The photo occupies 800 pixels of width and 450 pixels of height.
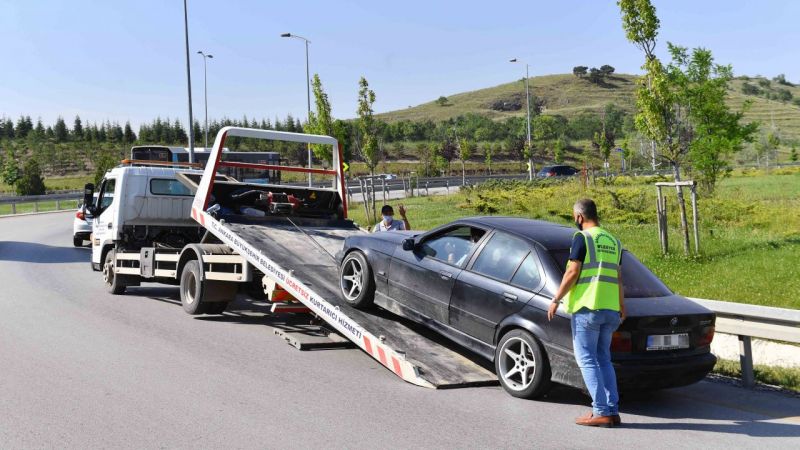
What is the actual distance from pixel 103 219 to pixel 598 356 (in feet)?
31.9

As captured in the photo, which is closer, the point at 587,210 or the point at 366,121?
the point at 587,210

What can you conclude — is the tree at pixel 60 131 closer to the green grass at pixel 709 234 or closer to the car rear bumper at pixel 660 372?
the green grass at pixel 709 234

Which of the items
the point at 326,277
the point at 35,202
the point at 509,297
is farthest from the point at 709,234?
the point at 35,202

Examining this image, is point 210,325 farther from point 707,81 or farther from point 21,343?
point 707,81

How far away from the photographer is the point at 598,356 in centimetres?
545

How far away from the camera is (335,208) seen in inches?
432

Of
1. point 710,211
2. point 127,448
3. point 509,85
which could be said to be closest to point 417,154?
point 710,211

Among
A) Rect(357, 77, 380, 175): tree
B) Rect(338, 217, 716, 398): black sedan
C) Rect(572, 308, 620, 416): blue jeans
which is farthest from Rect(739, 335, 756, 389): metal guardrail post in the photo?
Rect(357, 77, 380, 175): tree

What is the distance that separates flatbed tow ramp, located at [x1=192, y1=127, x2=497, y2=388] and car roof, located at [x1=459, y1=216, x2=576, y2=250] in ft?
4.32

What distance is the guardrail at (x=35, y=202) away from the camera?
137ft

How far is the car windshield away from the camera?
6.12 m

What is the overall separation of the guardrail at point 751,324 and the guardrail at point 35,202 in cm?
3633

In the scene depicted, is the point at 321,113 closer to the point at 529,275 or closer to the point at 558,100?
the point at 529,275

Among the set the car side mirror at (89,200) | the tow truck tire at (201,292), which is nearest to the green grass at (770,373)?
the tow truck tire at (201,292)
